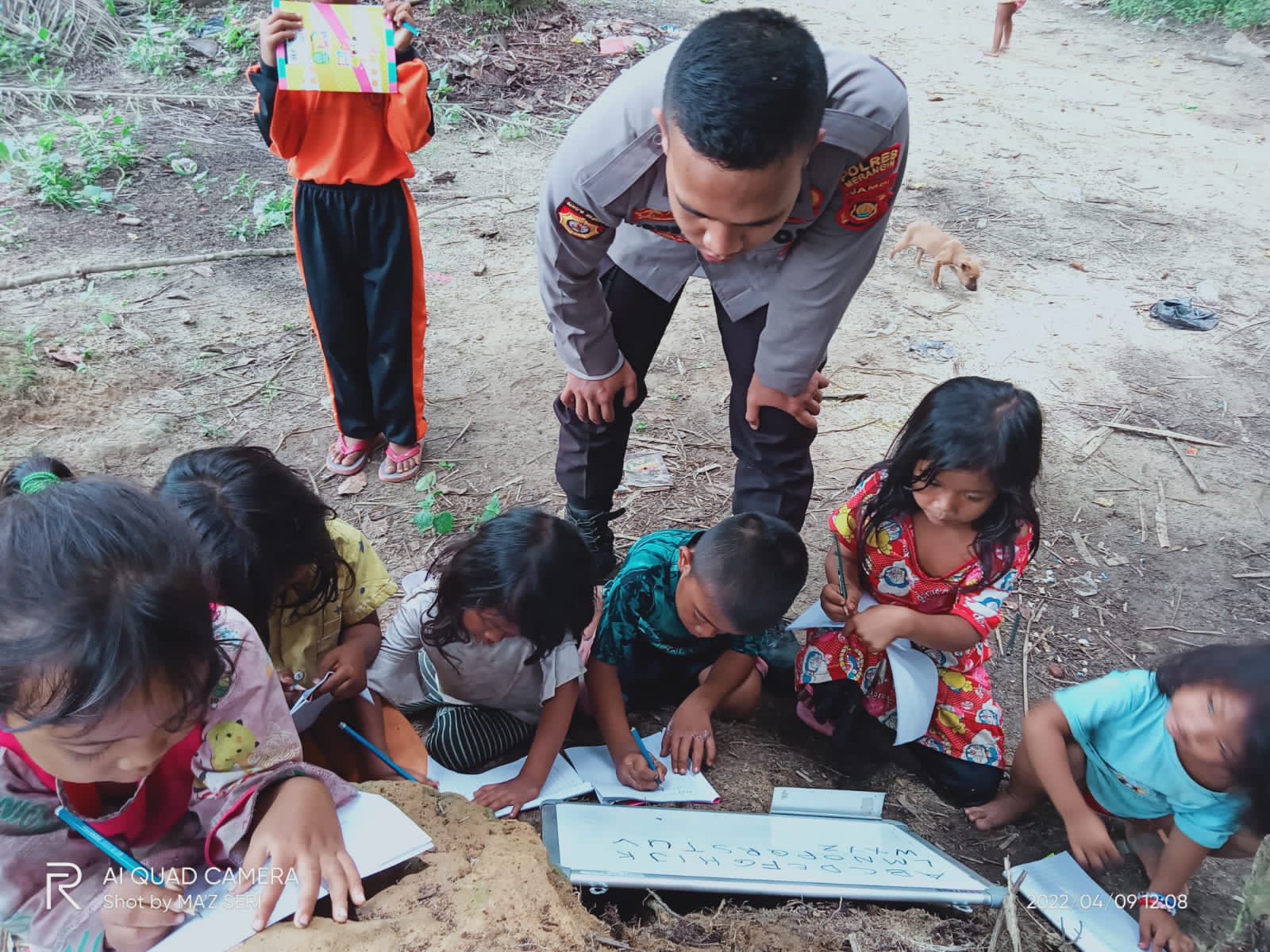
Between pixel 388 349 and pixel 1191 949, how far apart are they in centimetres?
293

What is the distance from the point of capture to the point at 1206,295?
4.95 meters

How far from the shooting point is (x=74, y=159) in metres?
5.41

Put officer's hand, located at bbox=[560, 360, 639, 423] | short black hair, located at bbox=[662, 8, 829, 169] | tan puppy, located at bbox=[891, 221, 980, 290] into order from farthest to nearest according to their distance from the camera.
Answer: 1. tan puppy, located at bbox=[891, 221, 980, 290]
2. officer's hand, located at bbox=[560, 360, 639, 423]
3. short black hair, located at bbox=[662, 8, 829, 169]

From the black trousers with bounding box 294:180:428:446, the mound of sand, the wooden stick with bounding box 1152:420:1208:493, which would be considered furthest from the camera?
the wooden stick with bounding box 1152:420:1208:493

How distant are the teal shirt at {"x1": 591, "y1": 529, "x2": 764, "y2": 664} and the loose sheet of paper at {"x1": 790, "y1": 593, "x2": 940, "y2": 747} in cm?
37

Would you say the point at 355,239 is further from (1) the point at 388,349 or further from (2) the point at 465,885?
(2) the point at 465,885

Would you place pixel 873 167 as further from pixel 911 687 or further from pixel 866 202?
pixel 911 687

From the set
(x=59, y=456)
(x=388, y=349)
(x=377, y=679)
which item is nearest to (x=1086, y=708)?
(x=377, y=679)

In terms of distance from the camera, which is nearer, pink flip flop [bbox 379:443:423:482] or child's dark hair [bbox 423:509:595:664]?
child's dark hair [bbox 423:509:595:664]

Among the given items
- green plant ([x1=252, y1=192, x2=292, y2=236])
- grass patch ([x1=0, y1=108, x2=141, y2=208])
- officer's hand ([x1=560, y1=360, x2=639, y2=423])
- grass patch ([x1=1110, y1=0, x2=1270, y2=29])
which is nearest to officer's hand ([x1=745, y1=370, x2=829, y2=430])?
officer's hand ([x1=560, y1=360, x2=639, y2=423])

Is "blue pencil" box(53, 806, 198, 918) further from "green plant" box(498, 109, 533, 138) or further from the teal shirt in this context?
"green plant" box(498, 109, 533, 138)

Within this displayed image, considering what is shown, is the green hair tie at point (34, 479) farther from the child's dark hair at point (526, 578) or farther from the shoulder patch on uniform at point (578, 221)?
the shoulder patch on uniform at point (578, 221)

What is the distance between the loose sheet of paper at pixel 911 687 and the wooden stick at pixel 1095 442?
1.84m

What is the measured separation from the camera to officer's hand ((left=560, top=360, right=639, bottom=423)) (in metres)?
2.40
